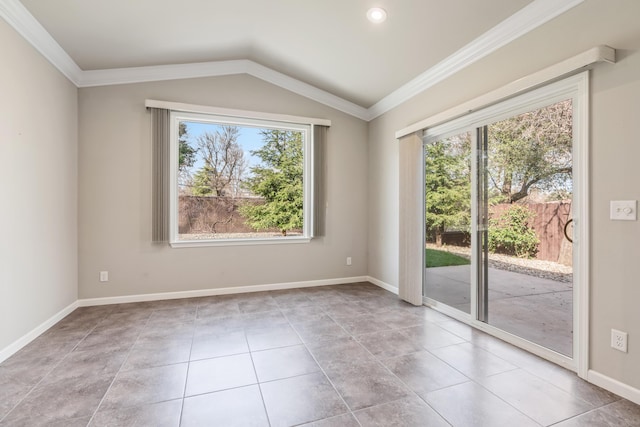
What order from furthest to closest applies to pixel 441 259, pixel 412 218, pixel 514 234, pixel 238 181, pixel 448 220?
pixel 238 181 → pixel 412 218 → pixel 441 259 → pixel 448 220 → pixel 514 234

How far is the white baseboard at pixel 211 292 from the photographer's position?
145 inches

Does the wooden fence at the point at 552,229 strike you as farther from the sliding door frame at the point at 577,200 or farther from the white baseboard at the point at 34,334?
the white baseboard at the point at 34,334

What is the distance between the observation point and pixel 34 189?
2748 millimetres

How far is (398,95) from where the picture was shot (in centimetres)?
403

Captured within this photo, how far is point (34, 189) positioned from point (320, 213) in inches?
123

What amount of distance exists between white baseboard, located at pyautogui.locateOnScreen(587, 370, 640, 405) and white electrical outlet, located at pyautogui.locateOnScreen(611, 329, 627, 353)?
211 mm

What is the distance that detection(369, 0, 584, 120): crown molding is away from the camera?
2.28m

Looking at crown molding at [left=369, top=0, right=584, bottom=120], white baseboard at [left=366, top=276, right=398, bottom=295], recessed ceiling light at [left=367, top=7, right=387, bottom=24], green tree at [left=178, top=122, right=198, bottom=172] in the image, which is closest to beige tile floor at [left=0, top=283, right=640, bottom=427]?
white baseboard at [left=366, top=276, right=398, bottom=295]

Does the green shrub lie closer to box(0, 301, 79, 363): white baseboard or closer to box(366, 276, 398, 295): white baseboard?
box(366, 276, 398, 295): white baseboard

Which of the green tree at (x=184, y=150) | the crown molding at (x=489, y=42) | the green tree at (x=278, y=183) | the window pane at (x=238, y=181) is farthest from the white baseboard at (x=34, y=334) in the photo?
the crown molding at (x=489, y=42)

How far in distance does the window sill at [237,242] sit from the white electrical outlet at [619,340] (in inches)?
130

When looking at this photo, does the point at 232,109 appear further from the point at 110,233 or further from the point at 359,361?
the point at 359,361

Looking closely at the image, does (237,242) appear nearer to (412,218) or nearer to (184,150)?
(184,150)

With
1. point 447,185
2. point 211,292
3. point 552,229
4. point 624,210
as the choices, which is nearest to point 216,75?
point 211,292
